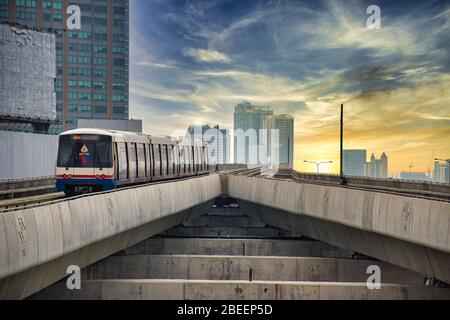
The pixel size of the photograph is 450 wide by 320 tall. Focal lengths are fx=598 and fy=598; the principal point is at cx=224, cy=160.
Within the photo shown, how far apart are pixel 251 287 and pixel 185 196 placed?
33.0 ft

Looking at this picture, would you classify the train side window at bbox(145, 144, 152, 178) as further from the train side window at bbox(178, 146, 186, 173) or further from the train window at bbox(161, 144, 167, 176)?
the train side window at bbox(178, 146, 186, 173)

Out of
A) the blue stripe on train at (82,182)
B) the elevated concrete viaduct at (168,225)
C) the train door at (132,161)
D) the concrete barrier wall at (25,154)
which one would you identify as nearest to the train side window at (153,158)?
the train door at (132,161)

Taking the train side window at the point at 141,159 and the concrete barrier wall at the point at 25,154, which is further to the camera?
the concrete barrier wall at the point at 25,154

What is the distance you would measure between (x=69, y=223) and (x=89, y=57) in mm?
139039

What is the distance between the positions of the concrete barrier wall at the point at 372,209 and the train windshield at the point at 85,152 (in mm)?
8864

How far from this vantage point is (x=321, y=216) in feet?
82.2

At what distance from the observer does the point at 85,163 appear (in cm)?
2714

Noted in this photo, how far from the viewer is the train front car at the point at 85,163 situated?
26969 mm

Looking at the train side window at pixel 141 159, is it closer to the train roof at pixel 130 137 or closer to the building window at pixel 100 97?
the train roof at pixel 130 137

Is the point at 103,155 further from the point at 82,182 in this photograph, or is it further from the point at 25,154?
the point at 25,154

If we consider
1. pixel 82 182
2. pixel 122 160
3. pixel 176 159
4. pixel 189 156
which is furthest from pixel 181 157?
pixel 82 182

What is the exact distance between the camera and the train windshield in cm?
2717

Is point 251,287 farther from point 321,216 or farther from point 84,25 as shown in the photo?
point 84,25
